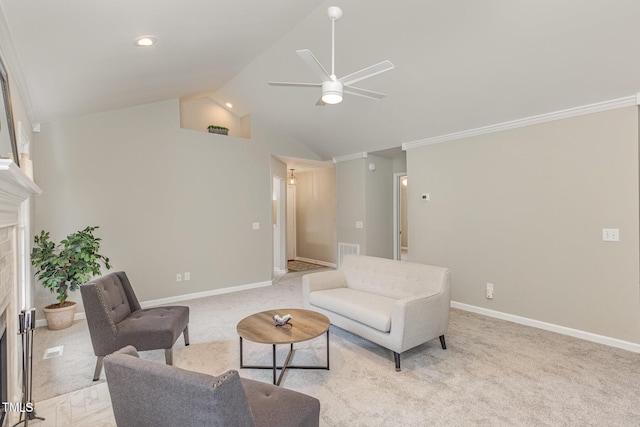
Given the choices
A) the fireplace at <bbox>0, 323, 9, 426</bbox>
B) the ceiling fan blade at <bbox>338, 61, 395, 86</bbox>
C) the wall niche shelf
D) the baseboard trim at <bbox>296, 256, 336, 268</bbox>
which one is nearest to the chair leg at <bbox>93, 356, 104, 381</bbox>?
the fireplace at <bbox>0, 323, 9, 426</bbox>

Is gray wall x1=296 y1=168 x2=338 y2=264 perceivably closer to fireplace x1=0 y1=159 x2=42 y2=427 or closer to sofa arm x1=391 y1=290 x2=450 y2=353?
sofa arm x1=391 y1=290 x2=450 y2=353

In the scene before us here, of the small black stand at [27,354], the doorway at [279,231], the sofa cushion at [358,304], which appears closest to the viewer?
the small black stand at [27,354]

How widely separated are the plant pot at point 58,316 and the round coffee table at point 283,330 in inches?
99.6

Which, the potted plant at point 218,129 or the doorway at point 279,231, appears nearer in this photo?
the potted plant at point 218,129

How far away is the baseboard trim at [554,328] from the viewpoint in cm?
323

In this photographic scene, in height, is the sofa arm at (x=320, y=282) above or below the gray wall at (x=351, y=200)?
below

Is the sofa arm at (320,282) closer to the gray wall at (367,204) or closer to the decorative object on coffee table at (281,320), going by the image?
the decorative object on coffee table at (281,320)

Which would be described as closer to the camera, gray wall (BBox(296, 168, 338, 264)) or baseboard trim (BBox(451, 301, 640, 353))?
baseboard trim (BBox(451, 301, 640, 353))

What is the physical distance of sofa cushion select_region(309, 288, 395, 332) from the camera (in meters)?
2.96

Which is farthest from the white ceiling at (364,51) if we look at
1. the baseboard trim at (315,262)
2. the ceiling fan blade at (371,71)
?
the baseboard trim at (315,262)

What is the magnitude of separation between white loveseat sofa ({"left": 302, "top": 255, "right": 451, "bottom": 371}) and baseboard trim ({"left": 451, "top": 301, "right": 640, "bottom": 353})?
1402mm

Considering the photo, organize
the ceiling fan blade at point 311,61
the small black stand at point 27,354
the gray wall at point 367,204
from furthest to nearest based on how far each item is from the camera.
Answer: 1. the gray wall at point 367,204
2. the ceiling fan blade at point 311,61
3. the small black stand at point 27,354

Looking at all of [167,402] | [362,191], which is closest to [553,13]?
[167,402]

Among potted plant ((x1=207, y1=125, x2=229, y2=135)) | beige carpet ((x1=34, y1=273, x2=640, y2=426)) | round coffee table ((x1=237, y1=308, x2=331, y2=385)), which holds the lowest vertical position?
beige carpet ((x1=34, y1=273, x2=640, y2=426))
